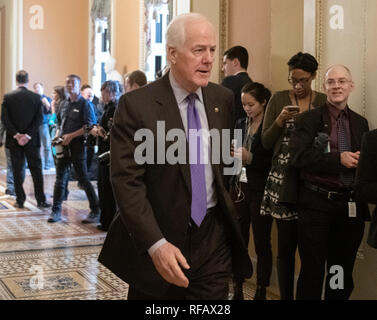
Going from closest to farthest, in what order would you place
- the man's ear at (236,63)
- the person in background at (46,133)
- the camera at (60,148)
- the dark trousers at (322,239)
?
the dark trousers at (322,239) < the man's ear at (236,63) < the camera at (60,148) < the person in background at (46,133)

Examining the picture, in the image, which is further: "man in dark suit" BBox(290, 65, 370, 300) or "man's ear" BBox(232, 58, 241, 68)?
"man's ear" BBox(232, 58, 241, 68)

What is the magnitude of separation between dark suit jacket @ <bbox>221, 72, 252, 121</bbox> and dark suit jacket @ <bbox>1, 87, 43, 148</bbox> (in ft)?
14.4

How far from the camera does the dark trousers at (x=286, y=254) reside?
3.77 metres

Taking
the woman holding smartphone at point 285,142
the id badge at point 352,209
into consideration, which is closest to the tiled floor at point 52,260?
the woman holding smartphone at point 285,142

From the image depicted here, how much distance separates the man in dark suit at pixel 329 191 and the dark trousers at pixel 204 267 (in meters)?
1.15

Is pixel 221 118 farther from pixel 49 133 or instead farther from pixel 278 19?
pixel 49 133

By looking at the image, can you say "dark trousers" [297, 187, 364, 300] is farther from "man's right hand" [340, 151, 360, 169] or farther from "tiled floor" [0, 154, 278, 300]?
"tiled floor" [0, 154, 278, 300]

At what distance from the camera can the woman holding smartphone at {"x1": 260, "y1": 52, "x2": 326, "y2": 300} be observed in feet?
12.1

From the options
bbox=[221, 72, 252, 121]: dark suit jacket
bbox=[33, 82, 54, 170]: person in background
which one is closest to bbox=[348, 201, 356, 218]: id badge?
bbox=[221, 72, 252, 121]: dark suit jacket

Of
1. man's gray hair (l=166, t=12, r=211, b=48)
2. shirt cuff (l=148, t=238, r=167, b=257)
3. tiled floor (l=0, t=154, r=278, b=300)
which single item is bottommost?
tiled floor (l=0, t=154, r=278, b=300)

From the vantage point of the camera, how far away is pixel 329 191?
3389mm

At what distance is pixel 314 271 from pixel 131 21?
866 cm

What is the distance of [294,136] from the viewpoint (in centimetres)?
352

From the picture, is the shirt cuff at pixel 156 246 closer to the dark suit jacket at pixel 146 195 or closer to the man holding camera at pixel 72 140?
the dark suit jacket at pixel 146 195
